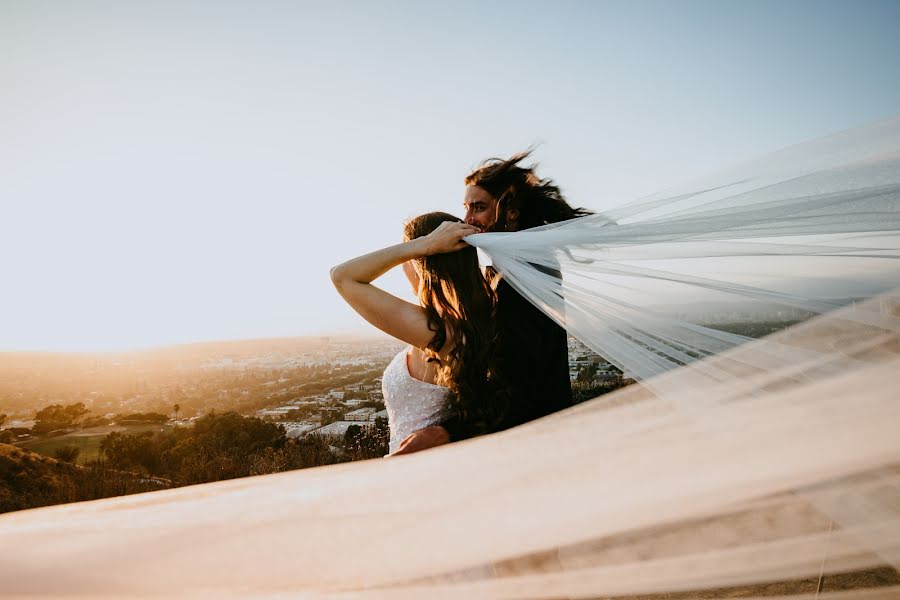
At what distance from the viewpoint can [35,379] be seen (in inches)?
379

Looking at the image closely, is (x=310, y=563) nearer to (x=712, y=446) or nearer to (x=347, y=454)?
(x=712, y=446)

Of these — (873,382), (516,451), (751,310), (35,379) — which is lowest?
(35,379)

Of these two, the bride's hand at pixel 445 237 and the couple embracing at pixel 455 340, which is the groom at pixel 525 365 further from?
the bride's hand at pixel 445 237

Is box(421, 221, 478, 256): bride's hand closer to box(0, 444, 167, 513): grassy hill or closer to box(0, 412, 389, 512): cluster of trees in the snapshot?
box(0, 412, 389, 512): cluster of trees

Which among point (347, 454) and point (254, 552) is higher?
point (254, 552)

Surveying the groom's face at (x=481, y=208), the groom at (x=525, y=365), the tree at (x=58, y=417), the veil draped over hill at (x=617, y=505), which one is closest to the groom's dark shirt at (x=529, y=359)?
the groom at (x=525, y=365)

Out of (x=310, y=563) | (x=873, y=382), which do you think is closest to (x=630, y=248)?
(x=873, y=382)

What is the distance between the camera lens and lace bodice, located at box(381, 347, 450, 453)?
2176mm

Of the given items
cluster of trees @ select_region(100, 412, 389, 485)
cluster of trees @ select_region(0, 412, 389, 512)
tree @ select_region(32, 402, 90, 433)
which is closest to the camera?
cluster of trees @ select_region(0, 412, 389, 512)

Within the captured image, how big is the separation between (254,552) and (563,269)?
1488mm

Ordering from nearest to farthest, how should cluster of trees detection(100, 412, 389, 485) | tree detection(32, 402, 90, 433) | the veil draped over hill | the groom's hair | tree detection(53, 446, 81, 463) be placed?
1. the veil draped over hill
2. the groom's hair
3. cluster of trees detection(100, 412, 389, 485)
4. tree detection(53, 446, 81, 463)
5. tree detection(32, 402, 90, 433)

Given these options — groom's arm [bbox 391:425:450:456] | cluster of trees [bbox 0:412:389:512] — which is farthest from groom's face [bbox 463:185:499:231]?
cluster of trees [bbox 0:412:389:512]

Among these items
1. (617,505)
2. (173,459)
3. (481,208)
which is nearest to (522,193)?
(481,208)

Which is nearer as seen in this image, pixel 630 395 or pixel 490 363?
pixel 630 395
